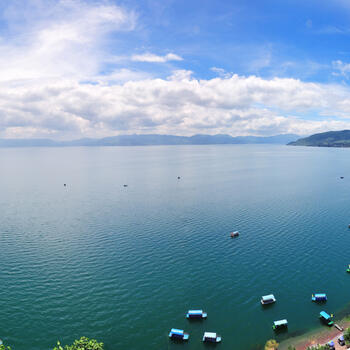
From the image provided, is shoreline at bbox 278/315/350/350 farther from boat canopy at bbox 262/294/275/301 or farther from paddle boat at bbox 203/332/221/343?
paddle boat at bbox 203/332/221/343

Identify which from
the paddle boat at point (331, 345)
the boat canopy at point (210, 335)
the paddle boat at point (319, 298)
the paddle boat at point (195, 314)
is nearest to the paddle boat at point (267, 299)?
the paddle boat at point (319, 298)

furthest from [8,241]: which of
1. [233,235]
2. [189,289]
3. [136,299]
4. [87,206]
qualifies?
[233,235]

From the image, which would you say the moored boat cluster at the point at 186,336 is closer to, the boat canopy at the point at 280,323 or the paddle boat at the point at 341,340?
the boat canopy at the point at 280,323

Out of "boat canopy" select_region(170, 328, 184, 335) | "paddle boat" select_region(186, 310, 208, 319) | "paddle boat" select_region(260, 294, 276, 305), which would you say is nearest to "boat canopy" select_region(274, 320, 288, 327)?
"paddle boat" select_region(260, 294, 276, 305)

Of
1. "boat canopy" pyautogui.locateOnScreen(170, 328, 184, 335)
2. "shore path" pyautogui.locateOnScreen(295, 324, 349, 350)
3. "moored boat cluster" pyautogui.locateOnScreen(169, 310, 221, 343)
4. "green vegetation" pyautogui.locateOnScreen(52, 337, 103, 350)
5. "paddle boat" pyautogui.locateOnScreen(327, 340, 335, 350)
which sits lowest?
"shore path" pyautogui.locateOnScreen(295, 324, 349, 350)

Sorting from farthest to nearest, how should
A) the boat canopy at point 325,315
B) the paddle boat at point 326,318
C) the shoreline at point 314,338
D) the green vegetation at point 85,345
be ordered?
the boat canopy at point 325,315
the paddle boat at point 326,318
the shoreline at point 314,338
the green vegetation at point 85,345

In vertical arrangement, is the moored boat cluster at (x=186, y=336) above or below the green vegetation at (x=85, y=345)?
below

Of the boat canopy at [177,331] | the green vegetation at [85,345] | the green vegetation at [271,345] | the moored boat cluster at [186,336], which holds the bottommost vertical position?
the green vegetation at [271,345]

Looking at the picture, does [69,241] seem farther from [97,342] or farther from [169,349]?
[169,349]

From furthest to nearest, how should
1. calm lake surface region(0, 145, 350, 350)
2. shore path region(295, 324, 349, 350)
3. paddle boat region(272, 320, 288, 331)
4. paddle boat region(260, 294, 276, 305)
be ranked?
paddle boat region(260, 294, 276, 305)
calm lake surface region(0, 145, 350, 350)
paddle boat region(272, 320, 288, 331)
shore path region(295, 324, 349, 350)
